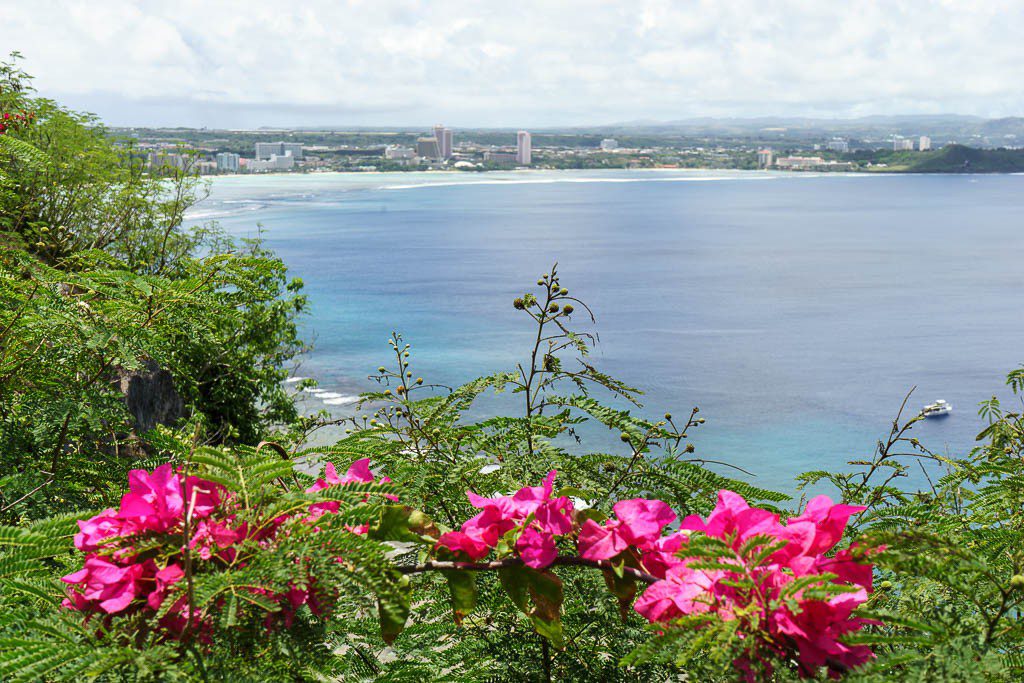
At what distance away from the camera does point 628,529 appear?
46.8 inches

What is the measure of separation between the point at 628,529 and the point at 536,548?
140mm

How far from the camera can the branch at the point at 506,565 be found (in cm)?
117

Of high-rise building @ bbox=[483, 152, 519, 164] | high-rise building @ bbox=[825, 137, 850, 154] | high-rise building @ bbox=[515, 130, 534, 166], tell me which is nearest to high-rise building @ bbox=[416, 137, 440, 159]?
high-rise building @ bbox=[483, 152, 519, 164]

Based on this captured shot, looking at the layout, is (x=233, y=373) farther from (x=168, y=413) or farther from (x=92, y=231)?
(x=168, y=413)

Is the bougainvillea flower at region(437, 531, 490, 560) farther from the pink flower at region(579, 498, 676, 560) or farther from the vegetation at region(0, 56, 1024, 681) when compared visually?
the pink flower at region(579, 498, 676, 560)

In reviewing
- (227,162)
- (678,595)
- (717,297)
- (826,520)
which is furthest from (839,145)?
(678,595)

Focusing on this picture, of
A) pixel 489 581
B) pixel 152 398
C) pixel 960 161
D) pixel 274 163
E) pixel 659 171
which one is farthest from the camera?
pixel 659 171

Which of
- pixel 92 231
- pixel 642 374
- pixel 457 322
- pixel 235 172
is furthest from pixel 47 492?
pixel 235 172

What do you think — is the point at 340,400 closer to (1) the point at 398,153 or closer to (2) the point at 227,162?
(2) the point at 227,162

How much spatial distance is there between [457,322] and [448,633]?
110ft

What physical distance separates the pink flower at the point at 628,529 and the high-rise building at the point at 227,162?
387ft

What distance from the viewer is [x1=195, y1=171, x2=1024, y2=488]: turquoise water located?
25438 millimetres

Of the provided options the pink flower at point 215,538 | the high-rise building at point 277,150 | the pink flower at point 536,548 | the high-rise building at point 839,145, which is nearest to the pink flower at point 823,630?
the pink flower at point 536,548

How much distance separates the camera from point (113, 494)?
2.71 metres
